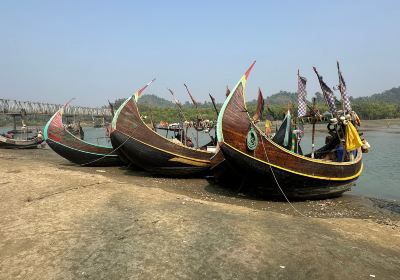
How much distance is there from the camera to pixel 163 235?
22.8ft

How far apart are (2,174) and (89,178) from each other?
11.1 ft

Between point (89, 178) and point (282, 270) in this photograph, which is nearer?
point (282, 270)

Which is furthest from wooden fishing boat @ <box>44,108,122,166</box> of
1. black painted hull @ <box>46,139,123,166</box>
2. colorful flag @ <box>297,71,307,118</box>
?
colorful flag @ <box>297,71,307,118</box>

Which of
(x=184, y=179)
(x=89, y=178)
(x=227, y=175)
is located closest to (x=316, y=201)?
(x=227, y=175)

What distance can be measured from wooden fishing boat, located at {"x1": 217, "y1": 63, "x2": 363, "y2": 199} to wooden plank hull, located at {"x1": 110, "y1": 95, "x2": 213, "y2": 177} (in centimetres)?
399

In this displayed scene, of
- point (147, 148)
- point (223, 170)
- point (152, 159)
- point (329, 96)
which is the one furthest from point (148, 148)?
point (329, 96)

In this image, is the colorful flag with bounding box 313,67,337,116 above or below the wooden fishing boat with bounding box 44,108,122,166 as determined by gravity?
above

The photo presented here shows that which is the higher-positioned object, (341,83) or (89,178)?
(341,83)

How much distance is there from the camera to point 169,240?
671 centimetres

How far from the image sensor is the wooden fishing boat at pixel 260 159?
1088 centimetres

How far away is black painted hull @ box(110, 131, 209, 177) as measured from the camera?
14.9 m

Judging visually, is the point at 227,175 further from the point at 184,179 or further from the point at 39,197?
the point at 39,197

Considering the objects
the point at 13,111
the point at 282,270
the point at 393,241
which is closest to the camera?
the point at 282,270

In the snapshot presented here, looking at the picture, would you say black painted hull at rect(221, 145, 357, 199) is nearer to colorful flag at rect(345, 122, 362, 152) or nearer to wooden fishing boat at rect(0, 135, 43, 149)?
colorful flag at rect(345, 122, 362, 152)
